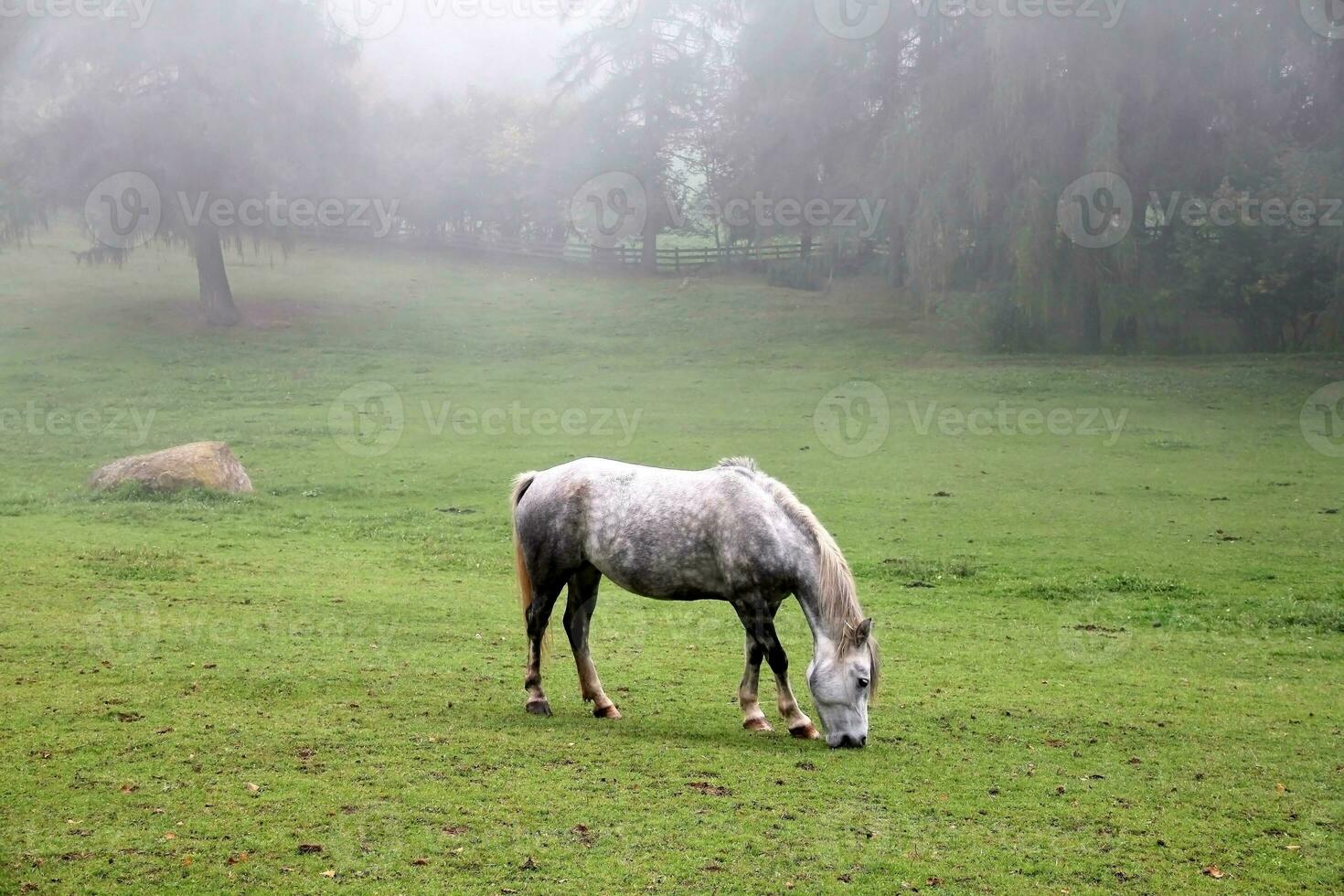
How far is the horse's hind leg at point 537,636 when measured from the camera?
8031mm

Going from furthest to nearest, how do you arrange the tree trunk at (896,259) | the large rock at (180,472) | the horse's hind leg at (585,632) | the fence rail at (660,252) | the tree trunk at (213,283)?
1. the fence rail at (660,252)
2. the tree trunk at (896,259)
3. the tree trunk at (213,283)
4. the large rock at (180,472)
5. the horse's hind leg at (585,632)

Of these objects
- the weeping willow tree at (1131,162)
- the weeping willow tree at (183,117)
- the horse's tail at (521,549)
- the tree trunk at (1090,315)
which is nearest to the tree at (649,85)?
the weeping willow tree at (183,117)

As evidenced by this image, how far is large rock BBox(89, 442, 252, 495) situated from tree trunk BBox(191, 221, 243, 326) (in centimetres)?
1767

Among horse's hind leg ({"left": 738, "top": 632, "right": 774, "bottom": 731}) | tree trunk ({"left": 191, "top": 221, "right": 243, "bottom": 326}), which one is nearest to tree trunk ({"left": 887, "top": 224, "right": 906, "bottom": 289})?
A: tree trunk ({"left": 191, "top": 221, "right": 243, "bottom": 326})

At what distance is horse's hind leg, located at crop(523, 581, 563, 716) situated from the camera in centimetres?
803

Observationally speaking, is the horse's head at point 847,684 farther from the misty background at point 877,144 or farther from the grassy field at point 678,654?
the misty background at point 877,144

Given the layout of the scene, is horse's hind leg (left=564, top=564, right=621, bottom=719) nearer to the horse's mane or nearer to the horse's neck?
the horse's neck

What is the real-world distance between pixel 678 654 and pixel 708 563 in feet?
7.73

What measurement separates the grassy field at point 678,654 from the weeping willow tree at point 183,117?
689 centimetres

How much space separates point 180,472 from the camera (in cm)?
1620

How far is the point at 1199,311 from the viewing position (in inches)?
1126

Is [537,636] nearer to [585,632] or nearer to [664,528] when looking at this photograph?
[585,632]

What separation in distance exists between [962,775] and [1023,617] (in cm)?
507

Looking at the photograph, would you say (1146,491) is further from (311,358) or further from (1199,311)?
(311,358)
